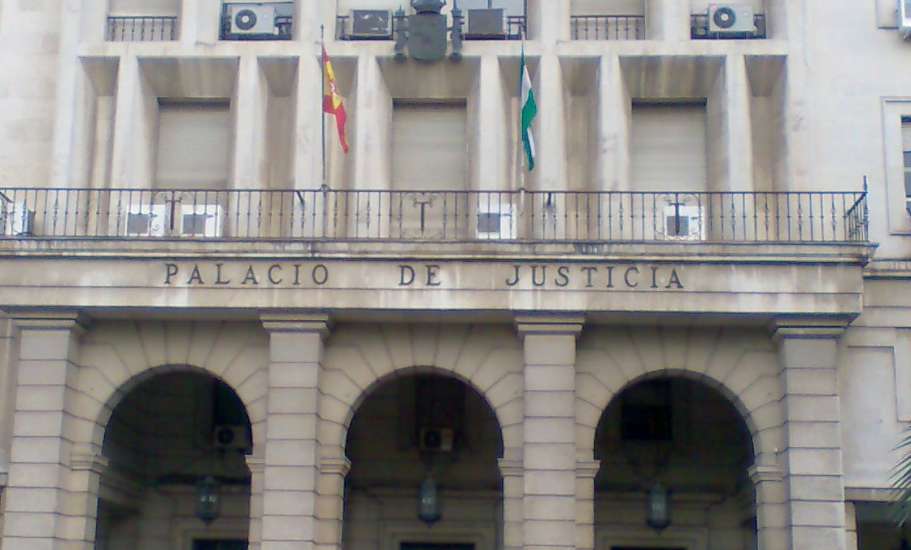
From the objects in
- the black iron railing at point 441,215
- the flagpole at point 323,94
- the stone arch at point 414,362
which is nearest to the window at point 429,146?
the black iron railing at point 441,215

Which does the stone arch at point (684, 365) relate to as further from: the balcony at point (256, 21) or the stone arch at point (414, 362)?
the balcony at point (256, 21)

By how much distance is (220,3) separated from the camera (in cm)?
2623

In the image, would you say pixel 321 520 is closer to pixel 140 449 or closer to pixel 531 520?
pixel 531 520

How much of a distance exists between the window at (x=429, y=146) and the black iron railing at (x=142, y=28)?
4.50 meters

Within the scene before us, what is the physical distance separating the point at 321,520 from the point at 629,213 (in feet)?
24.5

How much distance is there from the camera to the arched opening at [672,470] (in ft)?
86.1

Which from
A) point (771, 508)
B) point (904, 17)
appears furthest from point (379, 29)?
point (771, 508)

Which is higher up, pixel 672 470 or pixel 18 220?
pixel 18 220

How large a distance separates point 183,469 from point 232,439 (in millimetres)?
1112

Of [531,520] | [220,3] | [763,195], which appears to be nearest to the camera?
[531,520]

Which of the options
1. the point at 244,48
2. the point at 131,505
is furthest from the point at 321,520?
the point at 244,48

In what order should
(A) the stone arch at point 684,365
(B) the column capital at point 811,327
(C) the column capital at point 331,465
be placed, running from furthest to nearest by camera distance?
(A) the stone arch at point 684,365 < (C) the column capital at point 331,465 < (B) the column capital at point 811,327

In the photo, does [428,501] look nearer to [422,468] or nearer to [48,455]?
[422,468]

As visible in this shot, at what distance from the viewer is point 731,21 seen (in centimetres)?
2550
